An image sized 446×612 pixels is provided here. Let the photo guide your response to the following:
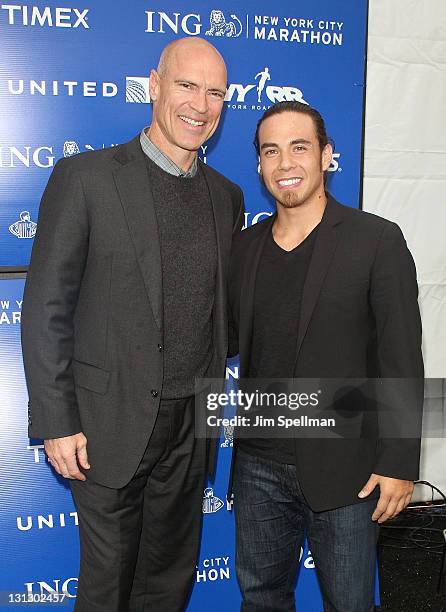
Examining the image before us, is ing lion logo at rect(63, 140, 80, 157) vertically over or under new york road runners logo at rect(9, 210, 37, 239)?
over

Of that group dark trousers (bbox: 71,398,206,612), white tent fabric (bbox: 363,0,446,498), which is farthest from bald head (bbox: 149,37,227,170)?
white tent fabric (bbox: 363,0,446,498)

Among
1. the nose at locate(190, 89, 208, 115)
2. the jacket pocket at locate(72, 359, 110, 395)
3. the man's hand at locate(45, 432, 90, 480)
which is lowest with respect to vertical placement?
the man's hand at locate(45, 432, 90, 480)

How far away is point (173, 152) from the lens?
2107 mm

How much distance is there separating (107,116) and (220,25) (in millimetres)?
664

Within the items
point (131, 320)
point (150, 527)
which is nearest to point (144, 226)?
point (131, 320)

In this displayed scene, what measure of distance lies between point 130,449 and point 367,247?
41.1 inches

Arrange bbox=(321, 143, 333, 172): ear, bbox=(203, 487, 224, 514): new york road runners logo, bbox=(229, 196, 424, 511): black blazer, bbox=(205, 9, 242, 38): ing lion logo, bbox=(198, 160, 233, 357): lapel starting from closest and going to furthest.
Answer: bbox=(229, 196, 424, 511): black blazer, bbox=(321, 143, 333, 172): ear, bbox=(198, 160, 233, 357): lapel, bbox=(205, 9, 242, 38): ing lion logo, bbox=(203, 487, 224, 514): new york road runners logo

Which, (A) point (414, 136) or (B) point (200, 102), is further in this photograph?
(A) point (414, 136)

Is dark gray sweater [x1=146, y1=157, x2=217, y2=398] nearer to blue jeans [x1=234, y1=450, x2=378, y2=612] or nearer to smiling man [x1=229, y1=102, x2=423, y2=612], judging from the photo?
smiling man [x1=229, y1=102, x2=423, y2=612]

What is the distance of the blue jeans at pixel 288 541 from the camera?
1885 millimetres

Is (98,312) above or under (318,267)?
under

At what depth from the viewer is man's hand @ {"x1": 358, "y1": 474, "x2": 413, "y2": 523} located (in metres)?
1.84

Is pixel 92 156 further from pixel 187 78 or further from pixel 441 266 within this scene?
pixel 441 266

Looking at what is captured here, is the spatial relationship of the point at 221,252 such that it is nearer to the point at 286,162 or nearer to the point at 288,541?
the point at 286,162
